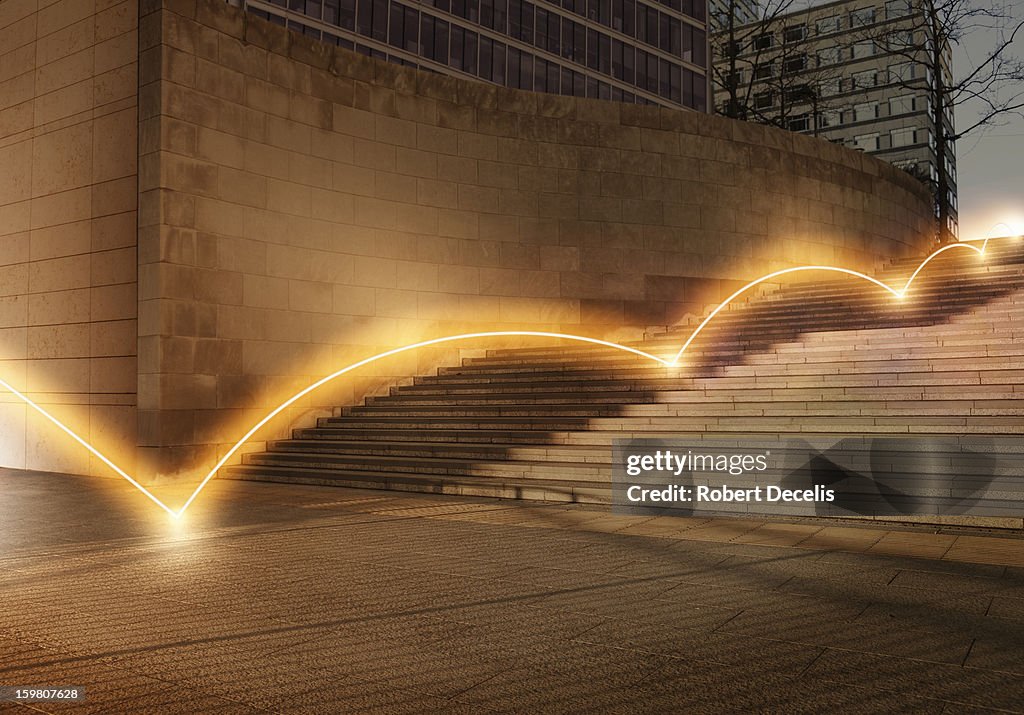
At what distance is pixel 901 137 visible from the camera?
284 ft

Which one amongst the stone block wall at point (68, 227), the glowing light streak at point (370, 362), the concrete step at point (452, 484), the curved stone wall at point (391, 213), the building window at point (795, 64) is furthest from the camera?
the building window at point (795, 64)

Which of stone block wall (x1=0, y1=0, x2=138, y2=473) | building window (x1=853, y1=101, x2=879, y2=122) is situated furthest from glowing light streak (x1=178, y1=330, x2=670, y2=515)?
A: building window (x1=853, y1=101, x2=879, y2=122)

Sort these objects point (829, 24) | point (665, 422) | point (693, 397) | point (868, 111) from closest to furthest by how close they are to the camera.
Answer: point (665, 422) → point (693, 397) → point (829, 24) → point (868, 111)

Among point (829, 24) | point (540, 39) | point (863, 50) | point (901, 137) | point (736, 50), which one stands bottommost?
point (736, 50)

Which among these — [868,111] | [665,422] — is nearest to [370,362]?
[665,422]

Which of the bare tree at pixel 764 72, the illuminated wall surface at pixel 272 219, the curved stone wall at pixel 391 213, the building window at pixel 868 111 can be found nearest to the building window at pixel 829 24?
the bare tree at pixel 764 72

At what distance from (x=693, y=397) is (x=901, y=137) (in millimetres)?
83155

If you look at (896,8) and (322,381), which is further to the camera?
(896,8)

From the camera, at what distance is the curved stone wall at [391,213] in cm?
1552

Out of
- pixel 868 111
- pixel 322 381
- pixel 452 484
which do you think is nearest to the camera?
pixel 452 484

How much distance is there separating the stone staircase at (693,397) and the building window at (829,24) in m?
73.5

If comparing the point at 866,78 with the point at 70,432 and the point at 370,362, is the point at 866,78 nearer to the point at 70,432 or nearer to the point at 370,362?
the point at 370,362

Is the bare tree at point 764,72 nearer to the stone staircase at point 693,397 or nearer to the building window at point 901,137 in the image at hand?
the building window at point 901,137

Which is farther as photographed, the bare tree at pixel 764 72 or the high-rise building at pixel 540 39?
the high-rise building at pixel 540 39
